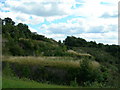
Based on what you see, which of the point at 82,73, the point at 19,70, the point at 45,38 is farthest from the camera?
the point at 45,38

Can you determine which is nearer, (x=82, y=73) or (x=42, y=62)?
(x=82, y=73)

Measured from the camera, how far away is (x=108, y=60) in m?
32.0

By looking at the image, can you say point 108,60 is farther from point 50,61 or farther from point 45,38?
point 45,38

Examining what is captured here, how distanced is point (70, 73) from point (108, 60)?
14.6 m

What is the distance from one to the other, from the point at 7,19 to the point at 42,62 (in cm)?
3062

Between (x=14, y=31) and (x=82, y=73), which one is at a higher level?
(x=14, y=31)

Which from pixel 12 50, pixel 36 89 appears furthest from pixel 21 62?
pixel 36 89

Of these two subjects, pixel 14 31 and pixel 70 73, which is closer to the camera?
pixel 70 73

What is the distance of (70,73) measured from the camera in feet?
59.8

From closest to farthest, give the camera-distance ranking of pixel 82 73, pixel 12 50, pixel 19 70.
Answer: pixel 82 73 < pixel 19 70 < pixel 12 50

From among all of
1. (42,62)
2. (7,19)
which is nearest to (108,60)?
(42,62)

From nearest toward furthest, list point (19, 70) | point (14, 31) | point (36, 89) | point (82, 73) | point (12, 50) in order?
point (36, 89)
point (82, 73)
point (19, 70)
point (12, 50)
point (14, 31)

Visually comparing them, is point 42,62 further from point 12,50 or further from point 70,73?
point 12,50

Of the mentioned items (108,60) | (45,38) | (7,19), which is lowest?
(108,60)
